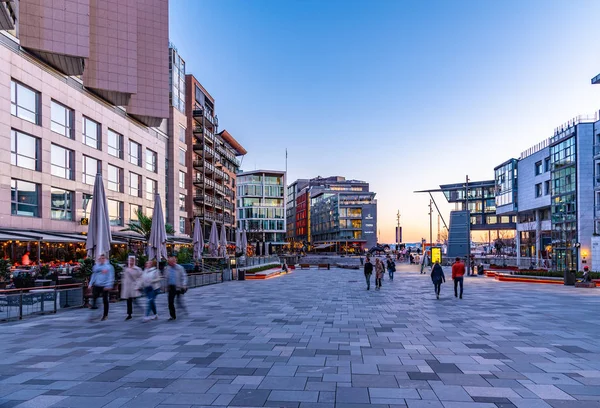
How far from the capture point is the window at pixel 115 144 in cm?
3728

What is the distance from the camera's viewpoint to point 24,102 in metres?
27.0

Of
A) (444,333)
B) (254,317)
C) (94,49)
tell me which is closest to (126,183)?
(94,49)

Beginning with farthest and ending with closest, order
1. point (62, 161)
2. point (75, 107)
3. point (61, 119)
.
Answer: point (75, 107) < point (61, 119) < point (62, 161)

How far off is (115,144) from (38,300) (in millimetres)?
27079

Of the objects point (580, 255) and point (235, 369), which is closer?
point (235, 369)

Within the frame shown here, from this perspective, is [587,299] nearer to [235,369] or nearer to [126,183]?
[235,369]

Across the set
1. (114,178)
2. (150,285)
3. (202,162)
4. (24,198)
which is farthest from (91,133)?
(202,162)

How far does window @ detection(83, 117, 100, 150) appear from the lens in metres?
33.6

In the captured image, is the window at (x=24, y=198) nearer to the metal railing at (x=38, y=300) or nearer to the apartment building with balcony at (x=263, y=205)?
the metal railing at (x=38, y=300)

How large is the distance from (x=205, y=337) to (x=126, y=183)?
1276 inches

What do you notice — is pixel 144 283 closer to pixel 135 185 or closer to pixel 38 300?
pixel 38 300

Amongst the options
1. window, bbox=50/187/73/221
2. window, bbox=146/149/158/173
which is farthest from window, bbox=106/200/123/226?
window, bbox=146/149/158/173

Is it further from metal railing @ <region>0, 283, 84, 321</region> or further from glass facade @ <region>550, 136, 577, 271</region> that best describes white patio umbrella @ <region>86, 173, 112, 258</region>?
glass facade @ <region>550, 136, 577, 271</region>

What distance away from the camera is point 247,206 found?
117 metres
